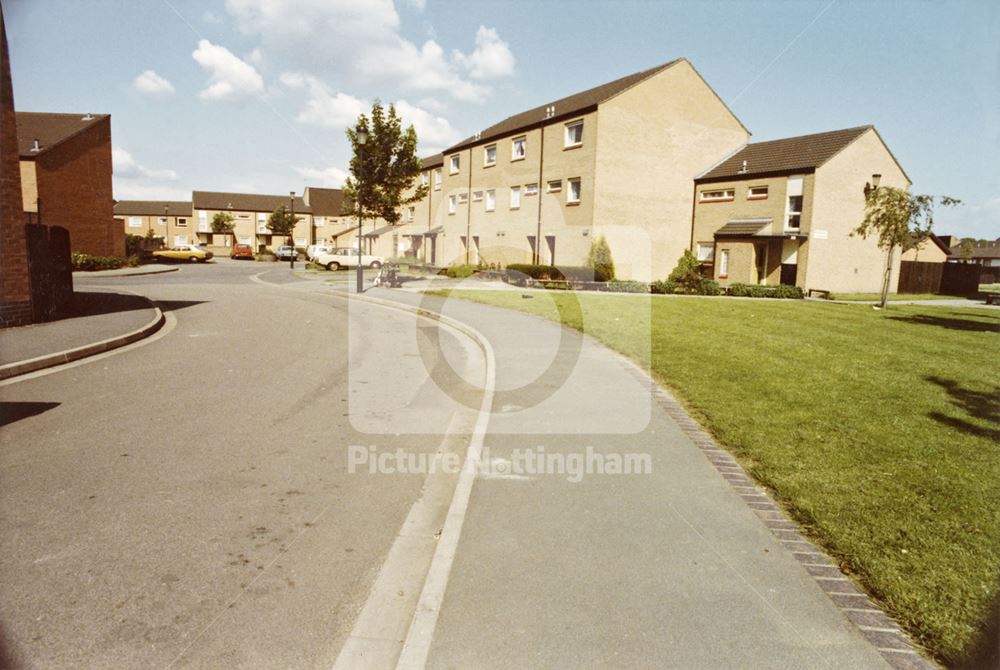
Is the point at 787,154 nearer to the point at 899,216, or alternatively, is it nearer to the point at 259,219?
the point at 899,216

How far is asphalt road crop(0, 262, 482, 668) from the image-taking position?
109 inches

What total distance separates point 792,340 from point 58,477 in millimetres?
12686

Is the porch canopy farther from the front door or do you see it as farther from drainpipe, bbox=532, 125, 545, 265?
drainpipe, bbox=532, 125, 545, 265

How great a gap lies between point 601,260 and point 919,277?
2339 cm


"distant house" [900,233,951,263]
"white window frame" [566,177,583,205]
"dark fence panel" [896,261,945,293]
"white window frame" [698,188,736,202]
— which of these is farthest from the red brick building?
"distant house" [900,233,951,263]

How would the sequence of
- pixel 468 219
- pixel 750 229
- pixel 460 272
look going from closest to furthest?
pixel 750 229 → pixel 460 272 → pixel 468 219

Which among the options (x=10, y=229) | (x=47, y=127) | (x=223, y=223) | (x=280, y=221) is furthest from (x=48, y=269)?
(x=223, y=223)

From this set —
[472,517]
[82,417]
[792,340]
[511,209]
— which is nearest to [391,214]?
[511,209]

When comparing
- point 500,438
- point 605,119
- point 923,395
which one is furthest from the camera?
point 605,119

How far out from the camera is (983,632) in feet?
9.13

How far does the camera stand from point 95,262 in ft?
105

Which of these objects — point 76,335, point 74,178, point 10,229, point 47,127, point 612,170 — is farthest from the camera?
point 47,127

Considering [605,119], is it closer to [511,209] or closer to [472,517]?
[511,209]

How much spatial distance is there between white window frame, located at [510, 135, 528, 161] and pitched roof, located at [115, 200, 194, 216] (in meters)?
64.3
